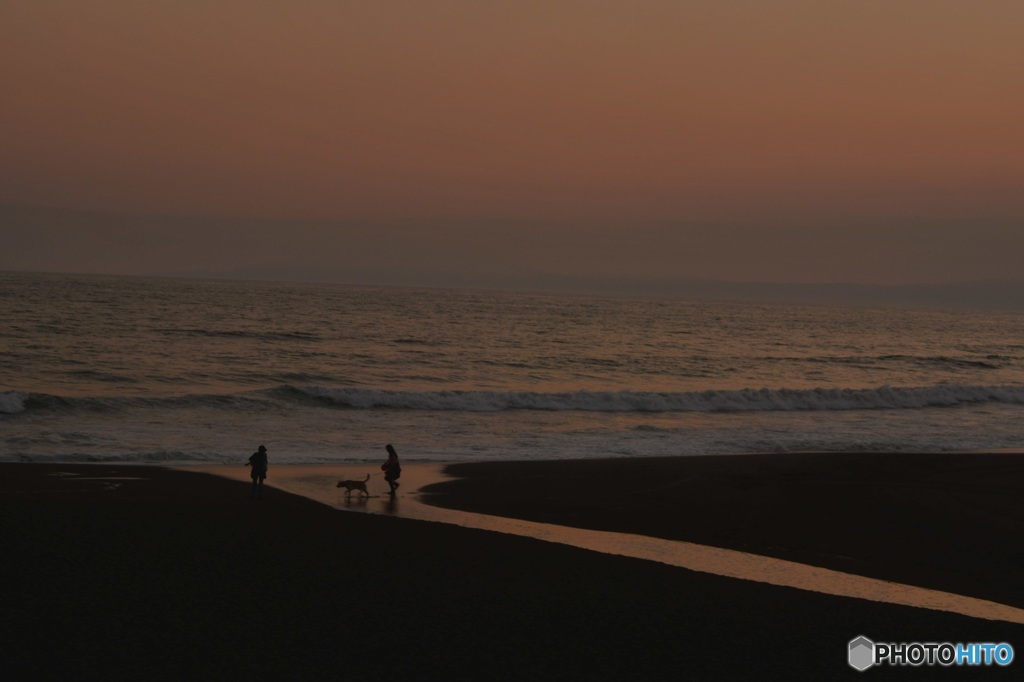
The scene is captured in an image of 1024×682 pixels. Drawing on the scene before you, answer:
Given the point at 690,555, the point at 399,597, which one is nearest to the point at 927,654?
the point at 690,555

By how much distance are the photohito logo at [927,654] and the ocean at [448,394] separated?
14.8 meters

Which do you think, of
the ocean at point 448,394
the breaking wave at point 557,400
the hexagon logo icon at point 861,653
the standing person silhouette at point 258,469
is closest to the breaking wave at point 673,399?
the breaking wave at point 557,400

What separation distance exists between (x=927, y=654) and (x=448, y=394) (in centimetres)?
2792

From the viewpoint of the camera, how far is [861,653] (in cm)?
940

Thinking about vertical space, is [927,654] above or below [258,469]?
below

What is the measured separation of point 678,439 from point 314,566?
61.5ft

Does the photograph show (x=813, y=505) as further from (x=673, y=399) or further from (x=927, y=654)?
(x=673, y=399)

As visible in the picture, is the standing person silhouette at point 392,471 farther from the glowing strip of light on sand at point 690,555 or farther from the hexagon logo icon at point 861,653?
the hexagon logo icon at point 861,653

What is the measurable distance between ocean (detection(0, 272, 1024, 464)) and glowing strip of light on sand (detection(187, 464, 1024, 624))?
18.5ft

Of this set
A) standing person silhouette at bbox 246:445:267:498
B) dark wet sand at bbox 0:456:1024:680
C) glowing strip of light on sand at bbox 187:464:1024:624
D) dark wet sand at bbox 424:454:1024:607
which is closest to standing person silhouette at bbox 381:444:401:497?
glowing strip of light on sand at bbox 187:464:1024:624

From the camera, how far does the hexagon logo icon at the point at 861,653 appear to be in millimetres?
9148

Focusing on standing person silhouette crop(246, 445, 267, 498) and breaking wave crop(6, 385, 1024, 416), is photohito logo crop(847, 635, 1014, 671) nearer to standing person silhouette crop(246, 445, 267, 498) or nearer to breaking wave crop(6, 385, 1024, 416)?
standing person silhouette crop(246, 445, 267, 498)

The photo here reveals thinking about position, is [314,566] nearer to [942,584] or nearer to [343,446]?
[942,584]

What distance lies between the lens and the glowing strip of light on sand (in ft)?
38.3
